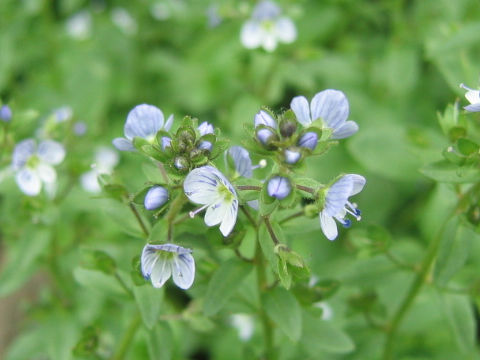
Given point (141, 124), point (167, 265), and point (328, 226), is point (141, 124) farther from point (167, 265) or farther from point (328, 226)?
point (328, 226)

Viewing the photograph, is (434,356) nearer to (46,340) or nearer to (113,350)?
(113,350)

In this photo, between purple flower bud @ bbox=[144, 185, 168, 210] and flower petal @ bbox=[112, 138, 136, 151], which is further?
flower petal @ bbox=[112, 138, 136, 151]

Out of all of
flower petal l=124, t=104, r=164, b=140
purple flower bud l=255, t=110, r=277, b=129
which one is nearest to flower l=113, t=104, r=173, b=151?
flower petal l=124, t=104, r=164, b=140

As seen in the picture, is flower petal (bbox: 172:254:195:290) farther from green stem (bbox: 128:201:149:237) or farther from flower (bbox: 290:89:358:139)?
flower (bbox: 290:89:358:139)

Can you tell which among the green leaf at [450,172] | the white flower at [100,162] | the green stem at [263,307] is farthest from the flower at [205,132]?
the white flower at [100,162]

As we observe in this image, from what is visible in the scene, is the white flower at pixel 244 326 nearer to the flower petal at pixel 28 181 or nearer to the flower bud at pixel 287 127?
the flower petal at pixel 28 181

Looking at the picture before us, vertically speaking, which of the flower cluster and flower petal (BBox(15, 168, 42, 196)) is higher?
the flower cluster

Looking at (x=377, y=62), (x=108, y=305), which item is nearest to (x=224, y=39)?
(x=377, y=62)
